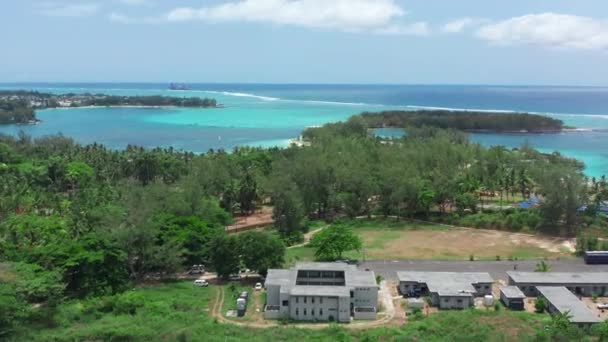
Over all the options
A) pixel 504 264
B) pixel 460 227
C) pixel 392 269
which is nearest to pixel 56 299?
pixel 392 269

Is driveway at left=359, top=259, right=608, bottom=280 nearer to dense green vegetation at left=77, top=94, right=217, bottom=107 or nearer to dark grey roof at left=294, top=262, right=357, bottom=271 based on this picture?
dark grey roof at left=294, top=262, right=357, bottom=271

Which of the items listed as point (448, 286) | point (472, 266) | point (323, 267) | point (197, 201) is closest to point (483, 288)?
point (448, 286)

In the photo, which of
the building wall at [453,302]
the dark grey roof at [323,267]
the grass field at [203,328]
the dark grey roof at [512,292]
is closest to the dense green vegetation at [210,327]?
the grass field at [203,328]

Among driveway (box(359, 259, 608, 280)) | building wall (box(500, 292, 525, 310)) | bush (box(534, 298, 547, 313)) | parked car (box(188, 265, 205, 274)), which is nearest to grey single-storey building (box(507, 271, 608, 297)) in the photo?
bush (box(534, 298, 547, 313))

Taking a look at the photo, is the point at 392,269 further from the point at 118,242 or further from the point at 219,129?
the point at 219,129

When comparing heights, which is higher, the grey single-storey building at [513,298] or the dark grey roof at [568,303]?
the dark grey roof at [568,303]

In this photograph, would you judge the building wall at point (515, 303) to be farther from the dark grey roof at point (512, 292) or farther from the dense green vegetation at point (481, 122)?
the dense green vegetation at point (481, 122)

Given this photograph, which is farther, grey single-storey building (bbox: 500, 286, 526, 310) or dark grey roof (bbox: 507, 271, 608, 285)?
dark grey roof (bbox: 507, 271, 608, 285)
